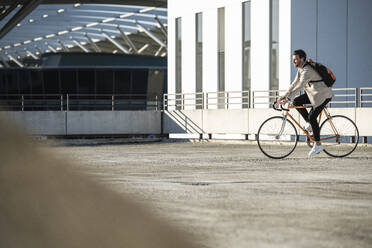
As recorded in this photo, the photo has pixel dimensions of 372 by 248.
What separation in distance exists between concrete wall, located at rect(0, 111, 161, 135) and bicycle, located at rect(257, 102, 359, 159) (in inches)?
596

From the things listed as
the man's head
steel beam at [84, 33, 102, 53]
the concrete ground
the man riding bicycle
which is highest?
steel beam at [84, 33, 102, 53]

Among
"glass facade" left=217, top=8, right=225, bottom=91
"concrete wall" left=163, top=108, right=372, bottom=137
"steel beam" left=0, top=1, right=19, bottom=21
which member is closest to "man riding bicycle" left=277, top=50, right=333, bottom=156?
"concrete wall" left=163, top=108, right=372, bottom=137

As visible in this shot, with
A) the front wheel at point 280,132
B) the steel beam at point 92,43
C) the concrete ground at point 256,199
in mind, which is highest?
the steel beam at point 92,43

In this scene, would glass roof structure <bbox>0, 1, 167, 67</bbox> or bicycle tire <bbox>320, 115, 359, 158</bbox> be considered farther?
glass roof structure <bbox>0, 1, 167, 67</bbox>

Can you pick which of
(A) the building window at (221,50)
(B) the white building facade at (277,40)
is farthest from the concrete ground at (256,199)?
(A) the building window at (221,50)

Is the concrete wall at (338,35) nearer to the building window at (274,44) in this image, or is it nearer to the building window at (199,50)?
the building window at (274,44)

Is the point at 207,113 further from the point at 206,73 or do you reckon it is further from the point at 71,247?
the point at 71,247

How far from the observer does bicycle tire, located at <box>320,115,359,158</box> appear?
11539 millimetres

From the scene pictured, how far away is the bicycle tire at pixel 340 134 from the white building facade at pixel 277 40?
501 inches

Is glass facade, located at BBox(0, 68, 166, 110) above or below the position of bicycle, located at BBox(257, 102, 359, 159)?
above

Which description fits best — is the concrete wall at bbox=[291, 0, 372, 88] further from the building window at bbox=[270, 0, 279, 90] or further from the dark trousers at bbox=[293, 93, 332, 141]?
the dark trousers at bbox=[293, 93, 332, 141]

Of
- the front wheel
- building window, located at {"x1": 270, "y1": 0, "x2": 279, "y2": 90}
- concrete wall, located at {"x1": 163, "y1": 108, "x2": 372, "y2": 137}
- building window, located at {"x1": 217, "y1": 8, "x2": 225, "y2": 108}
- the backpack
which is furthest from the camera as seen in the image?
building window, located at {"x1": 217, "y1": 8, "x2": 225, "y2": 108}

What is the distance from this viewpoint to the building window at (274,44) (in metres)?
25.1

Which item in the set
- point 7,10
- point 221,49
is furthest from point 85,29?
point 221,49
